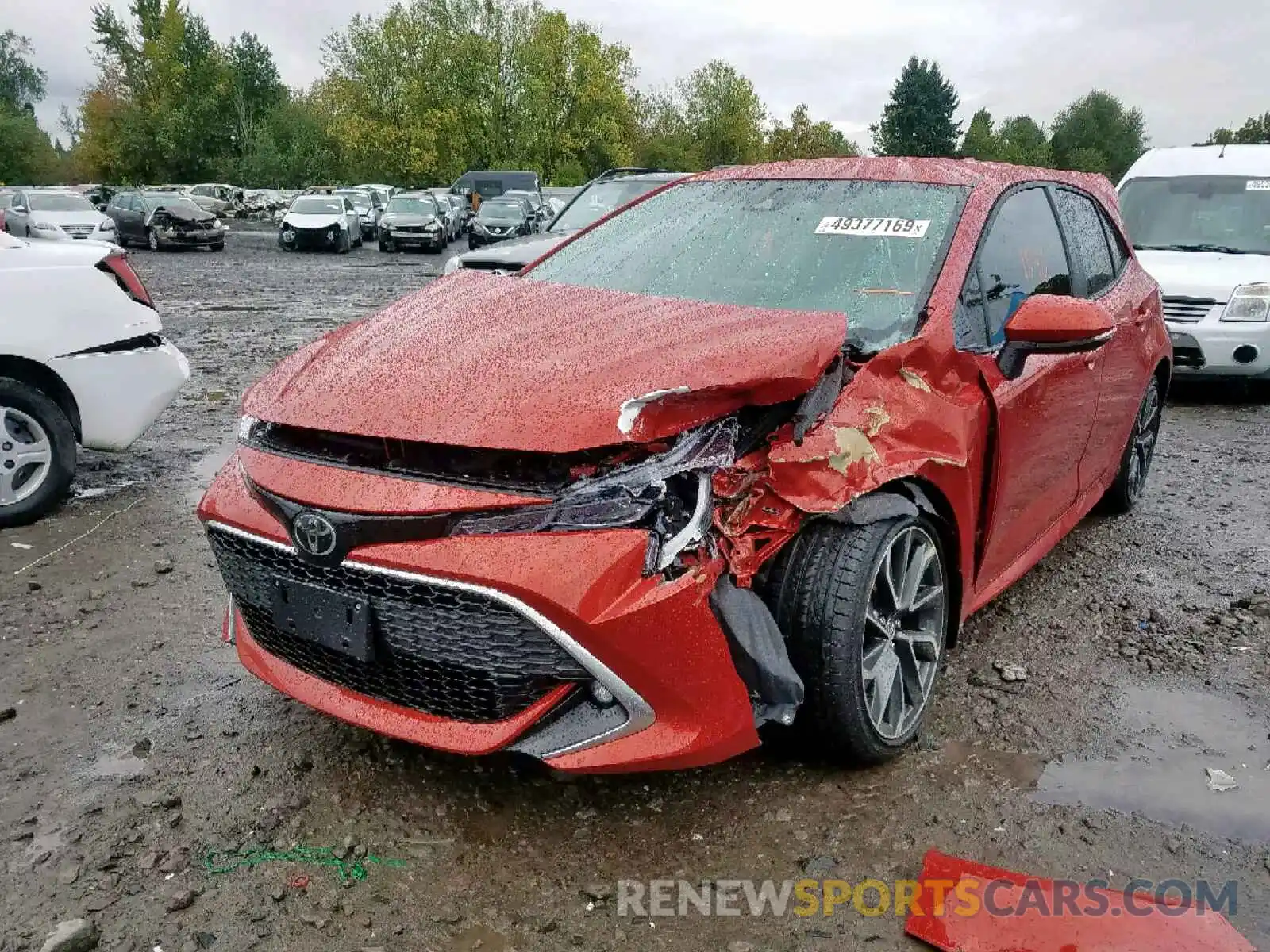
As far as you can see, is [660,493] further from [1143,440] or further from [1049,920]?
[1143,440]

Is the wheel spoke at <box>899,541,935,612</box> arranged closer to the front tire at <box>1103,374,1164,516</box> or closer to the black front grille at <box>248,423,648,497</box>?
the black front grille at <box>248,423,648,497</box>

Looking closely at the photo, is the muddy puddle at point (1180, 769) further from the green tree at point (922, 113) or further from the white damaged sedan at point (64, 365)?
the green tree at point (922, 113)

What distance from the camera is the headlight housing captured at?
302 inches

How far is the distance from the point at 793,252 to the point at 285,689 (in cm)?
197

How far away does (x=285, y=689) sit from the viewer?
272 centimetres

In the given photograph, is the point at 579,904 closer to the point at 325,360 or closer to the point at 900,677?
the point at 900,677

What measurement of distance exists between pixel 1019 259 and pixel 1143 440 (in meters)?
2.12

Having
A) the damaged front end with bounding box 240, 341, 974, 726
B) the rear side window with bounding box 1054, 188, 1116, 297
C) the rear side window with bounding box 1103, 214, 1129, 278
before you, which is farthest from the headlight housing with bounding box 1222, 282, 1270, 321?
the damaged front end with bounding box 240, 341, 974, 726

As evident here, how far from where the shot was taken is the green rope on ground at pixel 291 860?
8.18 feet

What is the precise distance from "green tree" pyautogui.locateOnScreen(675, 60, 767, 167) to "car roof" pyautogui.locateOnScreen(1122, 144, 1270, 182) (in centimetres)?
6993

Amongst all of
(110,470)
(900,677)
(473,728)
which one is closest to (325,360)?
(473,728)

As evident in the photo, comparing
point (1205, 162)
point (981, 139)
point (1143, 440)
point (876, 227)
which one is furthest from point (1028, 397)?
point (981, 139)

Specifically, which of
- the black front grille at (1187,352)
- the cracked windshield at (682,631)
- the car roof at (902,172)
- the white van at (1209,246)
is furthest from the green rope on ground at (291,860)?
the black front grille at (1187,352)

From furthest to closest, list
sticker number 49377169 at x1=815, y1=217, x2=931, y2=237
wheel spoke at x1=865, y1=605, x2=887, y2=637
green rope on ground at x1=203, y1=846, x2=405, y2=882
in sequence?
sticker number 49377169 at x1=815, y1=217, x2=931, y2=237
wheel spoke at x1=865, y1=605, x2=887, y2=637
green rope on ground at x1=203, y1=846, x2=405, y2=882
